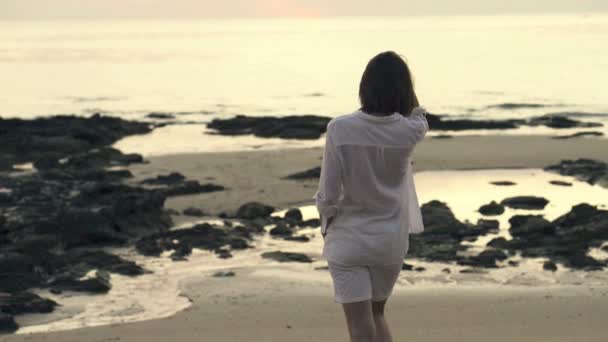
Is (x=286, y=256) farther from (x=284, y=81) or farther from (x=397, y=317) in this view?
(x=284, y=81)

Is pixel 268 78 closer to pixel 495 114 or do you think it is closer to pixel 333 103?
pixel 333 103

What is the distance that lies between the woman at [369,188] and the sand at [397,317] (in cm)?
369

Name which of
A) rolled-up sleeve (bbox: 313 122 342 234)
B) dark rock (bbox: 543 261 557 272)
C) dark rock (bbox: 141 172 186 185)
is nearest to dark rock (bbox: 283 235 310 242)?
dark rock (bbox: 543 261 557 272)

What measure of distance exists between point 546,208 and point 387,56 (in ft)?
40.1

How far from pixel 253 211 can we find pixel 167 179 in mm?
4524

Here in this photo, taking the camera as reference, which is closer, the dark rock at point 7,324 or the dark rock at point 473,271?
the dark rock at point 7,324

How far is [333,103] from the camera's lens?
159 feet

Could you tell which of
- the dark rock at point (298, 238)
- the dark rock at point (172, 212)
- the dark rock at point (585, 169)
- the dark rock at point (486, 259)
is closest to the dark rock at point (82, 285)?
the dark rock at point (298, 238)

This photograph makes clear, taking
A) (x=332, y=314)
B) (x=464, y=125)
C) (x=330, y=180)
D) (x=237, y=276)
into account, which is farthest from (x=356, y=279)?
(x=464, y=125)

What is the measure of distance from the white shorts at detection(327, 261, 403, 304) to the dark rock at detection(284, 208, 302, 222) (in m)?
10.7

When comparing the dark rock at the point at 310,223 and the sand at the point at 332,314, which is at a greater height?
the sand at the point at 332,314

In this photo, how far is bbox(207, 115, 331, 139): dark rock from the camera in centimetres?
3031

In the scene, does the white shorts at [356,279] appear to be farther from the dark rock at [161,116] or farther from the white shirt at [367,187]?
the dark rock at [161,116]

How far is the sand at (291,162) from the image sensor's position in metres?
19.2
